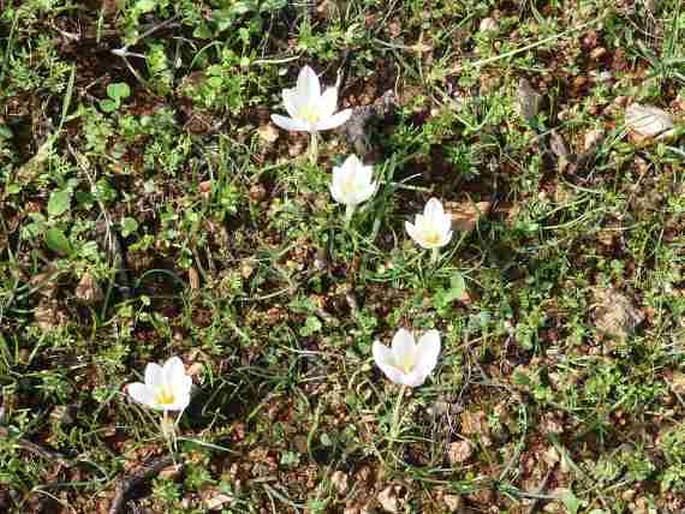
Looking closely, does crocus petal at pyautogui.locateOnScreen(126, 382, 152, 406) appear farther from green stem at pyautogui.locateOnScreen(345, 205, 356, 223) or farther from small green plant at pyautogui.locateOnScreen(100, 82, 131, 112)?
small green plant at pyautogui.locateOnScreen(100, 82, 131, 112)

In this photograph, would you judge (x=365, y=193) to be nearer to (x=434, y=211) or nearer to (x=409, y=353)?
(x=434, y=211)

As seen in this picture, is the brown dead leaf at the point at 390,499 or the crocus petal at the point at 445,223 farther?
the crocus petal at the point at 445,223

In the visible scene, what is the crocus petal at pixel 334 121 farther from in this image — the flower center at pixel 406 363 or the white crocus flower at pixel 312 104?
the flower center at pixel 406 363

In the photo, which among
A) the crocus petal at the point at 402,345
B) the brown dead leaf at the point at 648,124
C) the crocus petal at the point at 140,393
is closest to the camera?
the crocus petal at the point at 140,393

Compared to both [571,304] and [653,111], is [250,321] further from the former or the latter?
[653,111]

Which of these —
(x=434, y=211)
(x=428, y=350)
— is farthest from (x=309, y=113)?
(x=428, y=350)

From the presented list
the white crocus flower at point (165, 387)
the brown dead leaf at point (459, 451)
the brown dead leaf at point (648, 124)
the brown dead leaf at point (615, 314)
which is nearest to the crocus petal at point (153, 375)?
the white crocus flower at point (165, 387)

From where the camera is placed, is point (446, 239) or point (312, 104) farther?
point (312, 104)
